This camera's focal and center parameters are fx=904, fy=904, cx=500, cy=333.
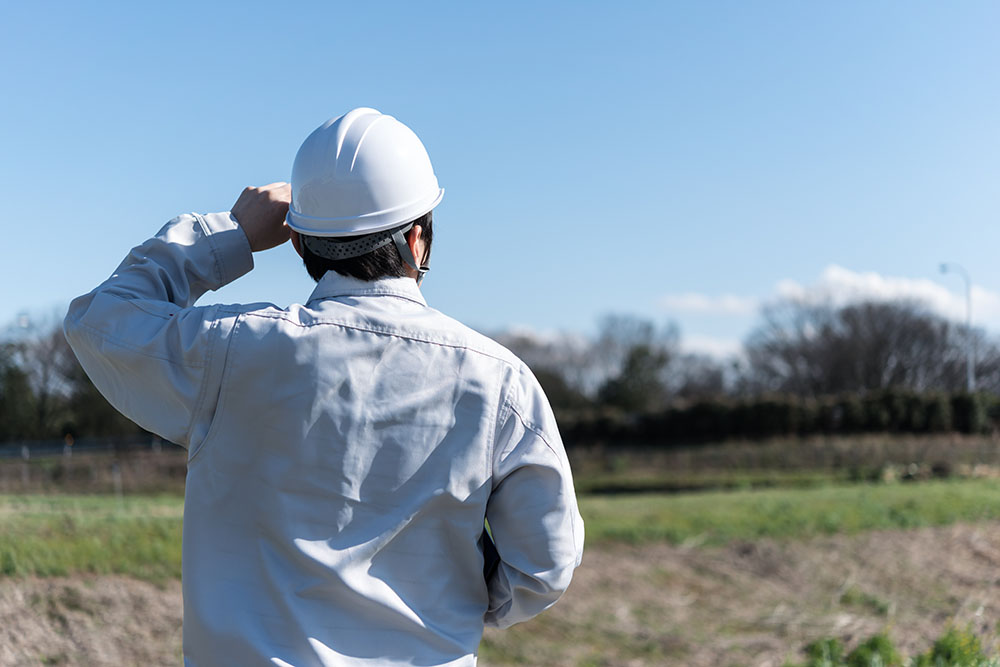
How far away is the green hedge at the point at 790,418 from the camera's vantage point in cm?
3462

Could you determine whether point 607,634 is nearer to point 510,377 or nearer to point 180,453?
point 180,453

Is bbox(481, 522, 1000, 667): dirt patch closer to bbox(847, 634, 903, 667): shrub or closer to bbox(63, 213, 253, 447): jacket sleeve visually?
bbox(847, 634, 903, 667): shrub

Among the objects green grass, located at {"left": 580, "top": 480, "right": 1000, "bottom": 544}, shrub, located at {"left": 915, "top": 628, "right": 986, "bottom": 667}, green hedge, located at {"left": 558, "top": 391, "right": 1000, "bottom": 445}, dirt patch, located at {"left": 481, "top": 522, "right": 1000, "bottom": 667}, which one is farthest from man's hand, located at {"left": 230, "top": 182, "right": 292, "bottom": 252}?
green hedge, located at {"left": 558, "top": 391, "right": 1000, "bottom": 445}

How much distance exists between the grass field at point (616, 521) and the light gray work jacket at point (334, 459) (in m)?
5.15

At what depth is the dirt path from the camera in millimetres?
5965

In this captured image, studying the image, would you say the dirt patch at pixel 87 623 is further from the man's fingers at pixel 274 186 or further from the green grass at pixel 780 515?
the green grass at pixel 780 515

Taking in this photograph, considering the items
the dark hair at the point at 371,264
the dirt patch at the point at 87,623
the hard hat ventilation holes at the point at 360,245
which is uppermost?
the hard hat ventilation holes at the point at 360,245

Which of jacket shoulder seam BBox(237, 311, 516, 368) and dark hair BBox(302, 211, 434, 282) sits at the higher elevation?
dark hair BBox(302, 211, 434, 282)

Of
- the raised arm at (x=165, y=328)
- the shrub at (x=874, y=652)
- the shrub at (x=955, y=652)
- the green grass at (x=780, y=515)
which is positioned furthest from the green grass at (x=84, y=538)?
the green grass at (x=780, y=515)

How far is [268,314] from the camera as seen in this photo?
171 cm

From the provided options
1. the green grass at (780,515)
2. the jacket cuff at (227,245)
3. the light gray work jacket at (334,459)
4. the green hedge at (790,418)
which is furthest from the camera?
the green hedge at (790,418)

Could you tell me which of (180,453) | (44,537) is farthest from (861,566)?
(44,537)

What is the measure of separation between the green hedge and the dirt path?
21.3m

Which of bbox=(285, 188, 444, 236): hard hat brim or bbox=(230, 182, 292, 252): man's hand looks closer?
bbox=(285, 188, 444, 236): hard hat brim
